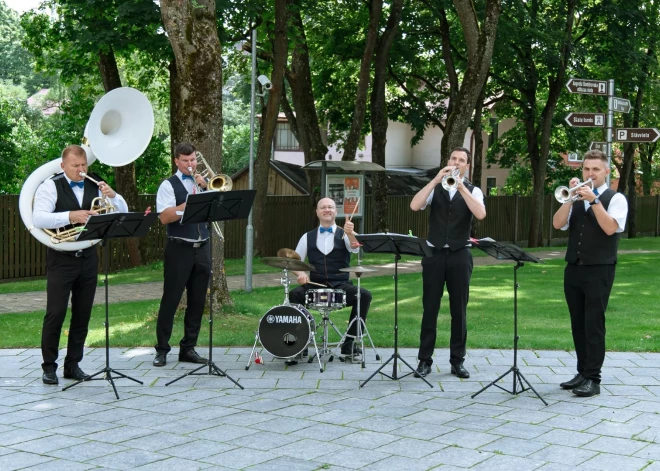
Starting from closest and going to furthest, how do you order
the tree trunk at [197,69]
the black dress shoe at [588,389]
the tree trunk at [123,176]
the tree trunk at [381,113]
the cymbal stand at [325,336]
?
the black dress shoe at [588,389] < the cymbal stand at [325,336] < the tree trunk at [197,69] < the tree trunk at [123,176] < the tree trunk at [381,113]

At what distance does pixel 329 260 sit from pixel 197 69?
3296 mm

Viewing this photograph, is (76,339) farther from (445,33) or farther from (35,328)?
(445,33)

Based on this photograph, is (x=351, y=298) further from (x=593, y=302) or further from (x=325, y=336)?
(x=593, y=302)

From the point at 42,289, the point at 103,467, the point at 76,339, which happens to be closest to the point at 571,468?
the point at 103,467

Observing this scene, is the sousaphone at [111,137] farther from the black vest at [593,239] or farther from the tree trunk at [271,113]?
the tree trunk at [271,113]

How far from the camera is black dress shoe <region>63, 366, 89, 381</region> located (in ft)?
25.8

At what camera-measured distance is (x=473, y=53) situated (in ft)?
56.4

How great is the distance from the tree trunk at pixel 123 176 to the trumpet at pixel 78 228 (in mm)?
11769

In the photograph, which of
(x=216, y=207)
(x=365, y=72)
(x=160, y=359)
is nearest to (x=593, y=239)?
(x=216, y=207)

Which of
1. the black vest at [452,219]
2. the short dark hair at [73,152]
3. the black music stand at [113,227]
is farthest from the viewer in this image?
the black vest at [452,219]

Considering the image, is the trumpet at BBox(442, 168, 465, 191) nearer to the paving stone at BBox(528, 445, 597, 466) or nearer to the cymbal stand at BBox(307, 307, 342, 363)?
the cymbal stand at BBox(307, 307, 342, 363)

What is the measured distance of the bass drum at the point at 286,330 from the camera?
330 inches

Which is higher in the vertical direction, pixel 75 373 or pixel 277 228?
pixel 277 228

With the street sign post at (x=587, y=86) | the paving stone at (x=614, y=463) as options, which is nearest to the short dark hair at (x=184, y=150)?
the paving stone at (x=614, y=463)
